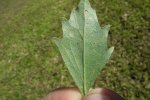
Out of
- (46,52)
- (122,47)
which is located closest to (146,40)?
(122,47)

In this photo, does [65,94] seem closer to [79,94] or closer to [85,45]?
[79,94]

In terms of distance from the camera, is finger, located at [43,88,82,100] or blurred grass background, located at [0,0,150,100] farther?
blurred grass background, located at [0,0,150,100]

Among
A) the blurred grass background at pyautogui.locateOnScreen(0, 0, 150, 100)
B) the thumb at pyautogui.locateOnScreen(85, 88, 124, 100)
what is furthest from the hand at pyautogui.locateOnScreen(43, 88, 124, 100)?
the blurred grass background at pyautogui.locateOnScreen(0, 0, 150, 100)

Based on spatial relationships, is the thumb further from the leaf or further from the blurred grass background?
the blurred grass background

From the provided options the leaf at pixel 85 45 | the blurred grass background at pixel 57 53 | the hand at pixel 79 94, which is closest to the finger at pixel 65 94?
the hand at pixel 79 94

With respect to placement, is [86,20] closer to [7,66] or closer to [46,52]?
[46,52]

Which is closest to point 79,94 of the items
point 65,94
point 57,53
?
point 65,94
